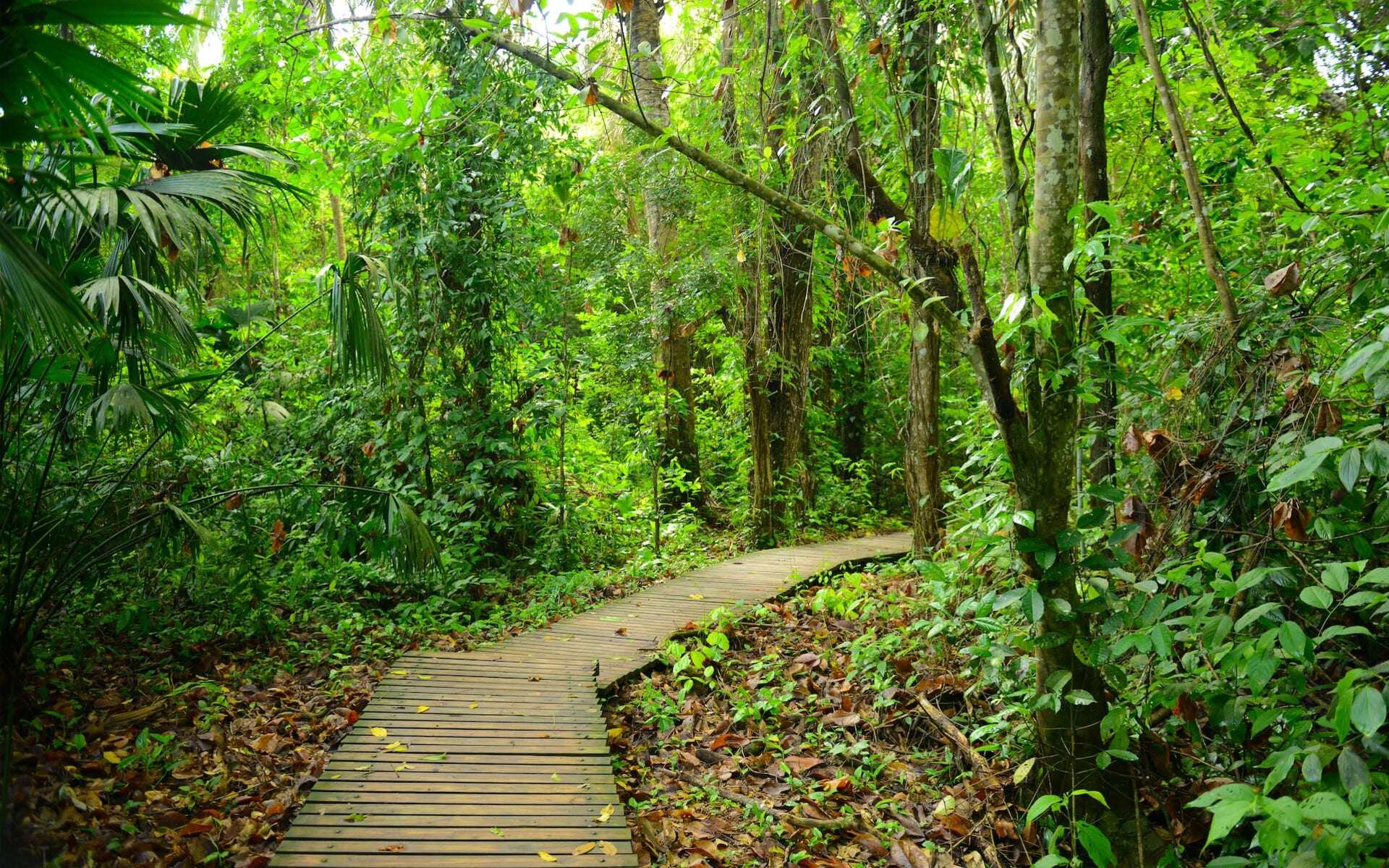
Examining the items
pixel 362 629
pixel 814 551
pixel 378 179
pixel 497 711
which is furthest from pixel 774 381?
pixel 497 711

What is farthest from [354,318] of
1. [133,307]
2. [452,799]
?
[452,799]

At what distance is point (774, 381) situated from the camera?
9.80 meters

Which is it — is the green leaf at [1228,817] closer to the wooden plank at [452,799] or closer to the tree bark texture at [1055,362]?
the tree bark texture at [1055,362]

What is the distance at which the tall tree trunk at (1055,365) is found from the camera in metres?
3.22

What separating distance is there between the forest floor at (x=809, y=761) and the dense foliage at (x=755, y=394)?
2.2 inches

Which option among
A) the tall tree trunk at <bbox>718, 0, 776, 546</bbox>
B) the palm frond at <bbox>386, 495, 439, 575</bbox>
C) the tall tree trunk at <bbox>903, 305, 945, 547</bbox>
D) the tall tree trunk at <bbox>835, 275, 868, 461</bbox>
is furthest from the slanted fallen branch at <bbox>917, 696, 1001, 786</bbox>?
the tall tree trunk at <bbox>835, 275, 868, 461</bbox>

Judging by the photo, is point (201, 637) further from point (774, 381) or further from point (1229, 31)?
point (1229, 31)

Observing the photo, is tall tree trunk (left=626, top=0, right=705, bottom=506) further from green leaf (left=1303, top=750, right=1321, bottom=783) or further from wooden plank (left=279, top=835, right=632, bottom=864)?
green leaf (left=1303, top=750, right=1321, bottom=783)

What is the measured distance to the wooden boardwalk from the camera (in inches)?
125

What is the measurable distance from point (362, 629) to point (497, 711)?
6.57 feet

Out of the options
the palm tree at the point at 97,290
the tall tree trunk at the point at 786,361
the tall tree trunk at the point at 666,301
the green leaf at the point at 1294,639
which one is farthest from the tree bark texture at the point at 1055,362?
the tall tree trunk at the point at 666,301

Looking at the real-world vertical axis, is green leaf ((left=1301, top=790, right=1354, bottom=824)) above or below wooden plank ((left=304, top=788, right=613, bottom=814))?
above

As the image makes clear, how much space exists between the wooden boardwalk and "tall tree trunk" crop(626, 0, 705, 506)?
4.53 meters

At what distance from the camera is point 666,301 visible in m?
9.75
